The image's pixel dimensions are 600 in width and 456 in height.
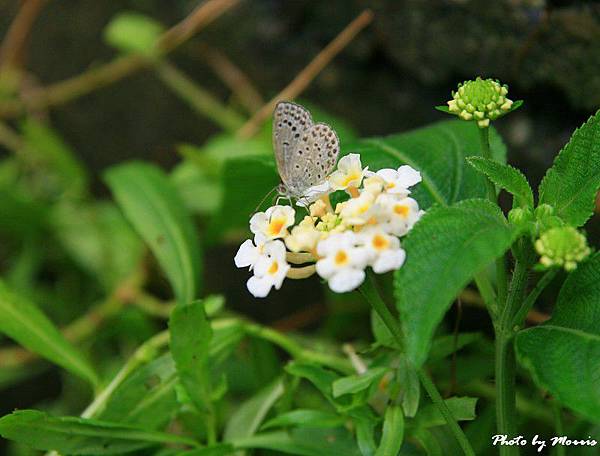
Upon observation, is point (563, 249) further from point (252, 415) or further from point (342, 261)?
point (252, 415)

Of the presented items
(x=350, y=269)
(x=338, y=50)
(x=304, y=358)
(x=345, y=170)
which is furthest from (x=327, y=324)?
(x=350, y=269)

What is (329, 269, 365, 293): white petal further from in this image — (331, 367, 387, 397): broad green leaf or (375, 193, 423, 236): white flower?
(331, 367, 387, 397): broad green leaf

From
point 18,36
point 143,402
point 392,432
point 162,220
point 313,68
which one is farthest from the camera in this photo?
point 18,36

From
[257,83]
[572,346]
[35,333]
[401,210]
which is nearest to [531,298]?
[572,346]

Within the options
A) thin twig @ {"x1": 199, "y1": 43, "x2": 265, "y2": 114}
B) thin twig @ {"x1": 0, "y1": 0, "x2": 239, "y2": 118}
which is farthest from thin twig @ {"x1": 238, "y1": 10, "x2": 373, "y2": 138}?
thin twig @ {"x1": 0, "y1": 0, "x2": 239, "y2": 118}

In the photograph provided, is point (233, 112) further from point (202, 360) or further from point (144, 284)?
point (202, 360)
